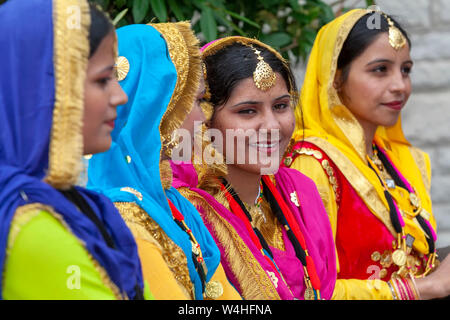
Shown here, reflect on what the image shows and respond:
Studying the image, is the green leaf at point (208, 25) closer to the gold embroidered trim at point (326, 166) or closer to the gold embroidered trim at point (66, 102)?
the gold embroidered trim at point (326, 166)

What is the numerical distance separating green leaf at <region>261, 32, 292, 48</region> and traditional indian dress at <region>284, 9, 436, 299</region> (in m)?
0.16

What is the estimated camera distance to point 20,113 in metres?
1.28

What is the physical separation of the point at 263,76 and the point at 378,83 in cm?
91

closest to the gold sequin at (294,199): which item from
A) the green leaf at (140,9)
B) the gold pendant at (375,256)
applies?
the gold pendant at (375,256)

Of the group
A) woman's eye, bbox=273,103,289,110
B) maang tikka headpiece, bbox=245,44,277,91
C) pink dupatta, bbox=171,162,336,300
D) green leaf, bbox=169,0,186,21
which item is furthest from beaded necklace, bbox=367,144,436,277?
green leaf, bbox=169,0,186,21

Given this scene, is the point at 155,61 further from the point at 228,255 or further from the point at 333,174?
the point at 333,174

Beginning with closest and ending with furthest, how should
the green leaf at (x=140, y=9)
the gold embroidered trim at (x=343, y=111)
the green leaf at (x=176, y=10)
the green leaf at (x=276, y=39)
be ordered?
the green leaf at (x=140, y=9), the green leaf at (x=176, y=10), the gold embroidered trim at (x=343, y=111), the green leaf at (x=276, y=39)

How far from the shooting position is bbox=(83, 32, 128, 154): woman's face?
135 cm

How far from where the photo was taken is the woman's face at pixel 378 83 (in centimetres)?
300

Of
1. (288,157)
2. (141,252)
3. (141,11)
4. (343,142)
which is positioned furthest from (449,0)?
(141,252)

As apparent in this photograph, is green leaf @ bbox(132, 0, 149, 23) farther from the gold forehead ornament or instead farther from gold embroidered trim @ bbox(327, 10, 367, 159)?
the gold forehead ornament

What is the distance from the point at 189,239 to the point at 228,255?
29 centimetres

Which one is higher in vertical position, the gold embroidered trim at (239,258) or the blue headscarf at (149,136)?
the blue headscarf at (149,136)

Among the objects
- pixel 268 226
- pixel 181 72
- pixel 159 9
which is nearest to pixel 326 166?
pixel 268 226
